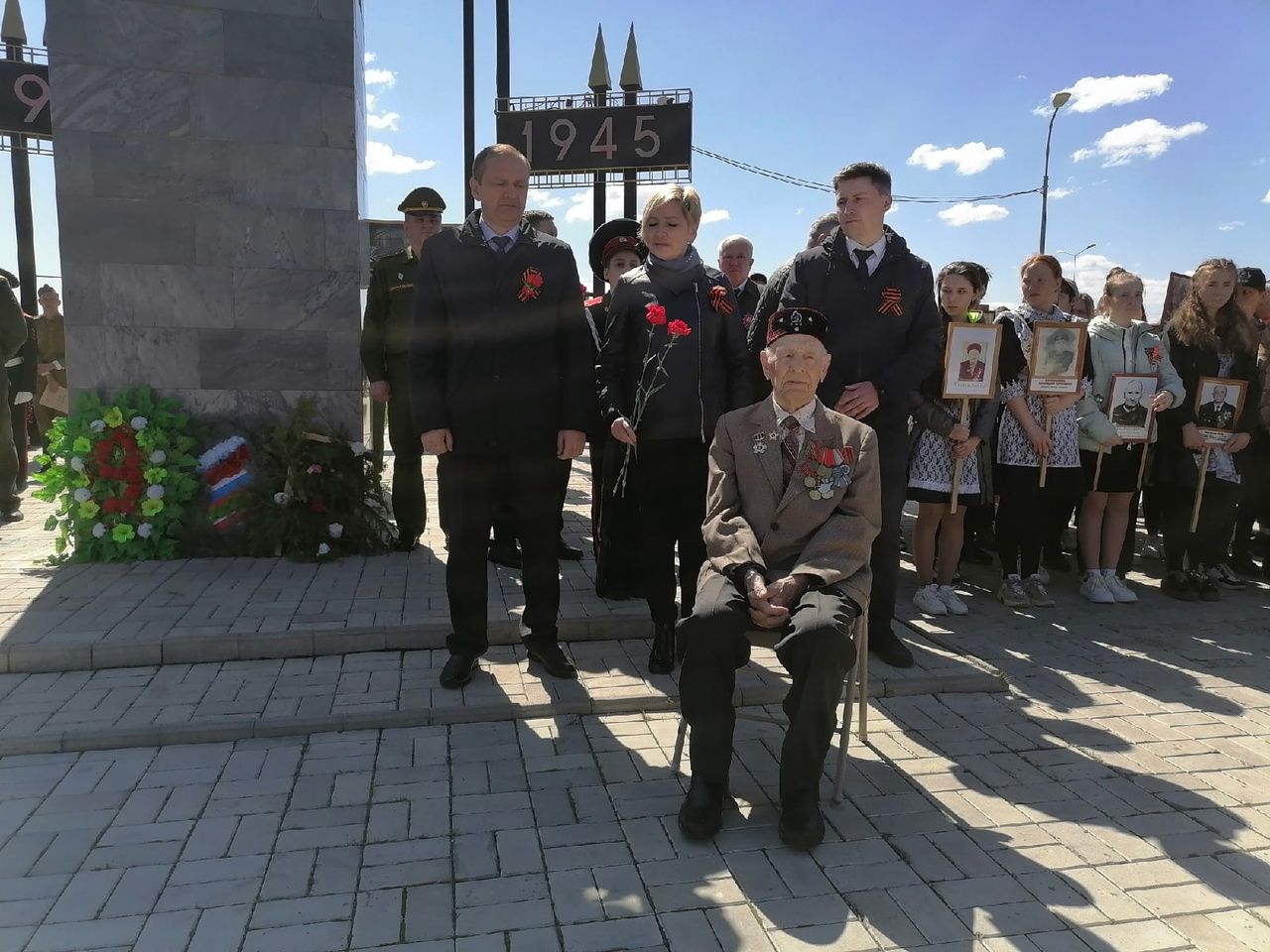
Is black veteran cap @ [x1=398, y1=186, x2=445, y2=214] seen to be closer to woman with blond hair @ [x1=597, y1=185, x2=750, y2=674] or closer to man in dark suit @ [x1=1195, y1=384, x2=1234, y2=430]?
woman with blond hair @ [x1=597, y1=185, x2=750, y2=674]

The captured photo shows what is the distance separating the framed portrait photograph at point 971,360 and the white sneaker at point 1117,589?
5.84ft

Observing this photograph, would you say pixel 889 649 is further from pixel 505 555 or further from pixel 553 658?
pixel 505 555

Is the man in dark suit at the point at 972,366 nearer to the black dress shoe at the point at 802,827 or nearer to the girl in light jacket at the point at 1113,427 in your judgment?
the girl in light jacket at the point at 1113,427

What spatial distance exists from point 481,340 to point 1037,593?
4.09 metres

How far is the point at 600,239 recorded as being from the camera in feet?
19.4

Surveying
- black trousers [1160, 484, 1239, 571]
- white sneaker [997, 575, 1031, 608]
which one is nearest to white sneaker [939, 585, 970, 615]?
white sneaker [997, 575, 1031, 608]

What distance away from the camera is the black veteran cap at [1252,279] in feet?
20.9

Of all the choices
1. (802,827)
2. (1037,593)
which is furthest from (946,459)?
(802,827)

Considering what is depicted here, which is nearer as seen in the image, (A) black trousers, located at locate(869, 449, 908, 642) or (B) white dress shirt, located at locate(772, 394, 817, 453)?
(B) white dress shirt, located at locate(772, 394, 817, 453)

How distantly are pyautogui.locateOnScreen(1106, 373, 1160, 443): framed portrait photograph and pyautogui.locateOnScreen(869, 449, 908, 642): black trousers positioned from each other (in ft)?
7.27

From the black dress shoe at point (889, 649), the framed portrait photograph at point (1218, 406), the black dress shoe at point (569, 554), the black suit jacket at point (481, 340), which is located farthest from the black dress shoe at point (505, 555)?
the framed portrait photograph at point (1218, 406)

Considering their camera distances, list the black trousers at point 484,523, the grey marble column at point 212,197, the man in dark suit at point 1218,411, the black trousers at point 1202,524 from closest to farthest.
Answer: the black trousers at point 484,523
the grey marble column at point 212,197
the man in dark suit at point 1218,411
the black trousers at point 1202,524

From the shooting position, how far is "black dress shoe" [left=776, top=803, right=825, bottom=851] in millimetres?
2842

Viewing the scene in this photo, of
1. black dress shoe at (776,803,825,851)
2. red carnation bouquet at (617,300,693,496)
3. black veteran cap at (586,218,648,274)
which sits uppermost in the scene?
black veteran cap at (586,218,648,274)
